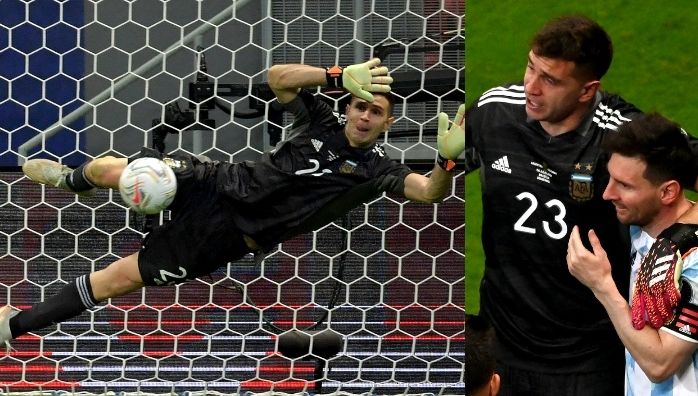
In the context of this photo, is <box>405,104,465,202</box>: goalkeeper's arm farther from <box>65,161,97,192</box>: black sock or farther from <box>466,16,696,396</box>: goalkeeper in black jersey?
<box>65,161,97,192</box>: black sock

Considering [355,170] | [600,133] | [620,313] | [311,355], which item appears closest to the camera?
[620,313]

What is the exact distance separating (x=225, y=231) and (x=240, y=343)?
374mm

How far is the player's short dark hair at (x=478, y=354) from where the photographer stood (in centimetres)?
168

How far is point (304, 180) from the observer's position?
2.47m

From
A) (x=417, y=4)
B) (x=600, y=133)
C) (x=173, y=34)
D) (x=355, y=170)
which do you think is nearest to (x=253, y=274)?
(x=355, y=170)

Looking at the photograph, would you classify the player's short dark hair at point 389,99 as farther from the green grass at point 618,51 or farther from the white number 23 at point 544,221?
the white number 23 at point 544,221

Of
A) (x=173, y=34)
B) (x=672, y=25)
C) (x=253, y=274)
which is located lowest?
(x=253, y=274)

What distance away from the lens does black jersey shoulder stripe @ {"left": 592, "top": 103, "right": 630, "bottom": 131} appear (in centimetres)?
169

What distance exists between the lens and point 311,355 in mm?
2615

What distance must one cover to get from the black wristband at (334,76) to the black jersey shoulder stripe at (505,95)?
536 millimetres

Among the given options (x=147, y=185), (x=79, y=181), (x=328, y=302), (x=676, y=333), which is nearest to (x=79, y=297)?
(x=79, y=181)

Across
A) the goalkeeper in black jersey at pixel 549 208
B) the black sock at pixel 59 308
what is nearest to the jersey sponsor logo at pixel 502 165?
the goalkeeper in black jersey at pixel 549 208

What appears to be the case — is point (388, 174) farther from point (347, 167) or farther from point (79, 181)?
point (79, 181)

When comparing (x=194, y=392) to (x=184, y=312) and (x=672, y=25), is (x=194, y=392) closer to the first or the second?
(x=184, y=312)
